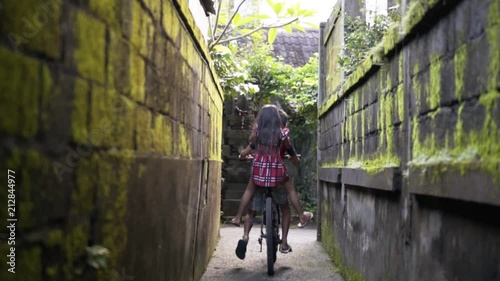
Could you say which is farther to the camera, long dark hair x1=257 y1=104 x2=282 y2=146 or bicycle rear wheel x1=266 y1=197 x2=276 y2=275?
long dark hair x1=257 y1=104 x2=282 y2=146

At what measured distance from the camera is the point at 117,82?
1.88m

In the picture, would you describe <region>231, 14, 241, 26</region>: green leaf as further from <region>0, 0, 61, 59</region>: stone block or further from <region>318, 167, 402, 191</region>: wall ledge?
<region>0, 0, 61, 59</region>: stone block

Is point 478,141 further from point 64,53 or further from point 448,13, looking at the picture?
point 64,53

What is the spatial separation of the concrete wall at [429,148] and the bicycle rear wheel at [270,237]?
0.85 m

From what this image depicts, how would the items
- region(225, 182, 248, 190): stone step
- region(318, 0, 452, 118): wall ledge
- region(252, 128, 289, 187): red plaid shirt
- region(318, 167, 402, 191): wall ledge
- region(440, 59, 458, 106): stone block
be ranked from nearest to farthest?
1. region(440, 59, 458, 106): stone block
2. region(318, 0, 452, 118): wall ledge
3. region(318, 167, 402, 191): wall ledge
4. region(252, 128, 289, 187): red plaid shirt
5. region(225, 182, 248, 190): stone step

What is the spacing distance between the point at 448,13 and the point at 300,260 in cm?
422

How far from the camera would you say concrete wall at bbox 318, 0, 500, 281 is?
1.91 metres

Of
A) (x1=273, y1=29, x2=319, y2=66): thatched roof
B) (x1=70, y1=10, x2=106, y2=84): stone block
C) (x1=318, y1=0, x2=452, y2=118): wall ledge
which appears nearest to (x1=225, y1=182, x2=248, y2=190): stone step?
(x1=273, y1=29, x2=319, y2=66): thatched roof

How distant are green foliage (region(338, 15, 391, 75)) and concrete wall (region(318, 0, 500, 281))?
0.58 meters

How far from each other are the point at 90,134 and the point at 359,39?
3.90 metres

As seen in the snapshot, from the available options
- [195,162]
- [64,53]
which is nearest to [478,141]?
[64,53]

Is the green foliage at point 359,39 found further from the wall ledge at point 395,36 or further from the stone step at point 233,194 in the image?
the stone step at point 233,194

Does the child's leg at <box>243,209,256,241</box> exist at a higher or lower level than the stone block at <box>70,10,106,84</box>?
lower

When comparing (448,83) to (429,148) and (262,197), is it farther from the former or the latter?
(262,197)
